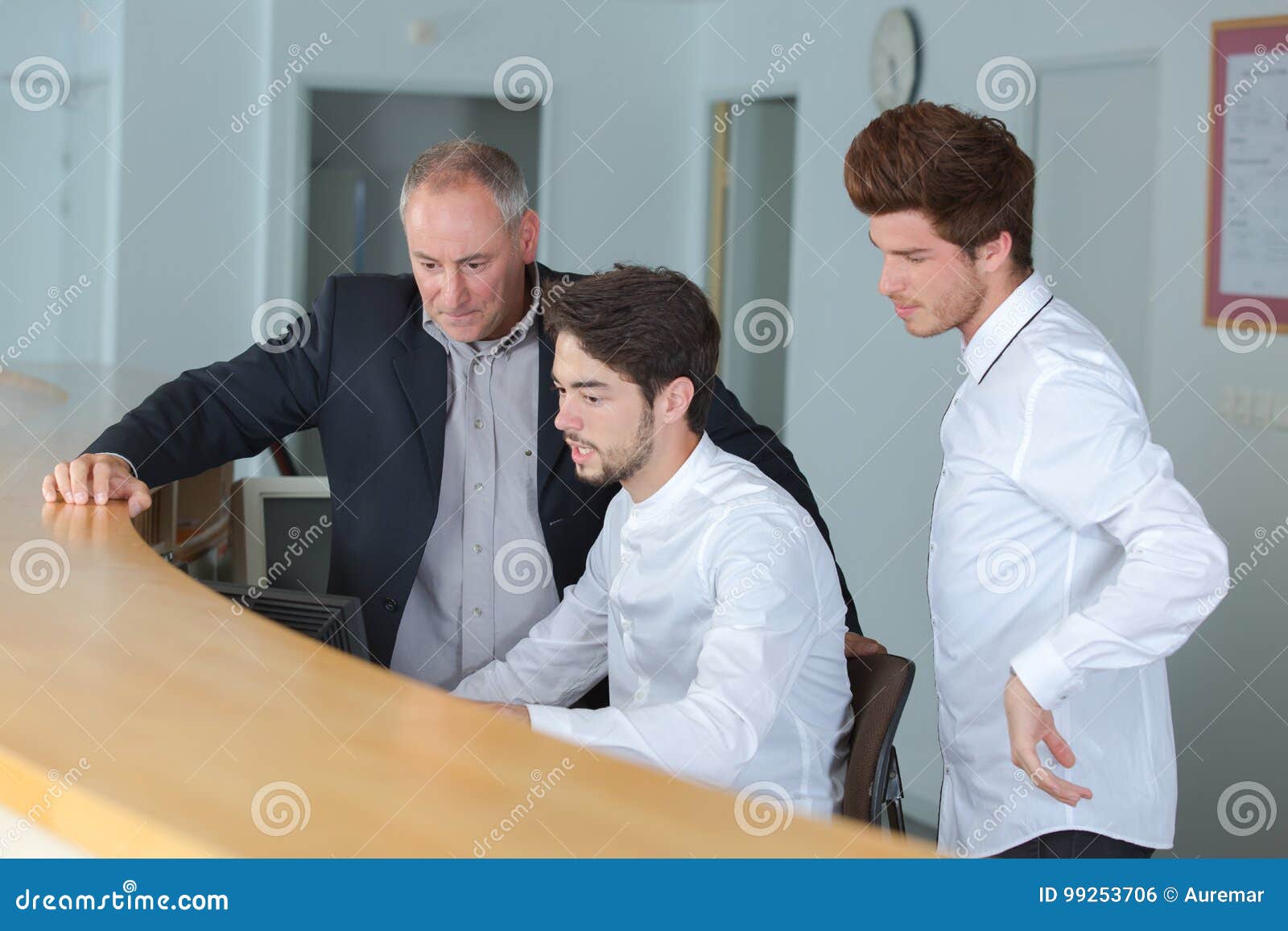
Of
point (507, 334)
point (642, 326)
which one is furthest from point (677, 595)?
point (507, 334)

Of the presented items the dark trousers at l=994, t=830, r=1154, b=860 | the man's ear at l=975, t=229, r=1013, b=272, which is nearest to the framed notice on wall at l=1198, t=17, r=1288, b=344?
Result: the man's ear at l=975, t=229, r=1013, b=272

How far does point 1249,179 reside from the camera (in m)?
3.17

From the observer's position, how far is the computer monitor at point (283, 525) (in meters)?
3.17

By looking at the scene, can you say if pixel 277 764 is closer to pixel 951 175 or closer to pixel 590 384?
pixel 590 384

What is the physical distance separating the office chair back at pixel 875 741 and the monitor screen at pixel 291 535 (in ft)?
5.72

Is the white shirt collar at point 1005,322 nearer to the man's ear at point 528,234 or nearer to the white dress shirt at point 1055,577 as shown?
the white dress shirt at point 1055,577

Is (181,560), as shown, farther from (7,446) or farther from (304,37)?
(304,37)

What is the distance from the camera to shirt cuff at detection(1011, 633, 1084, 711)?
1581 millimetres

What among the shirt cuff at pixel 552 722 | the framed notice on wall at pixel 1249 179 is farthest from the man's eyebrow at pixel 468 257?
the framed notice on wall at pixel 1249 179

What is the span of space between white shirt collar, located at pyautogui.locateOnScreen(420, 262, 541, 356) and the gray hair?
0.13 meters

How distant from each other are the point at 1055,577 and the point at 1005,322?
1.16 feet

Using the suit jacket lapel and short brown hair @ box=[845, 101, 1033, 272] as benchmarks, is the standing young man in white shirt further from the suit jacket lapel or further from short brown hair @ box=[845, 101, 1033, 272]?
the suit jacket lapel

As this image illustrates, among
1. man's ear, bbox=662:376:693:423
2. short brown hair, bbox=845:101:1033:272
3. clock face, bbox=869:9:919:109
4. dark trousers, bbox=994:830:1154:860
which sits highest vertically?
clock face, bbox=869:9:919:109

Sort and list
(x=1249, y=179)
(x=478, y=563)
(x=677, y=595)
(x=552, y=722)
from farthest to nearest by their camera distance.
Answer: (x=1249, y=179) → (x=478, y=563) → (x=677, y=595) → (x=552, y=722)
